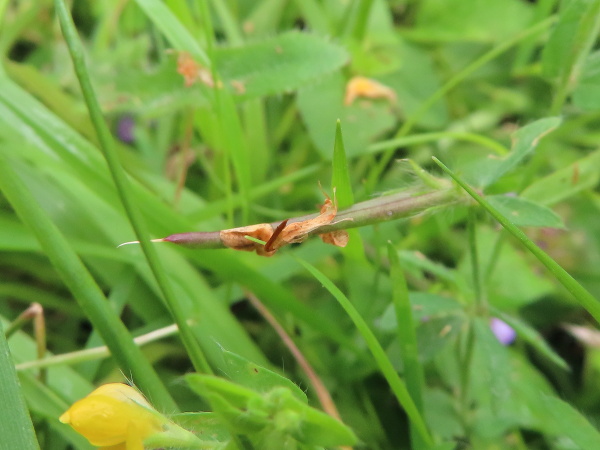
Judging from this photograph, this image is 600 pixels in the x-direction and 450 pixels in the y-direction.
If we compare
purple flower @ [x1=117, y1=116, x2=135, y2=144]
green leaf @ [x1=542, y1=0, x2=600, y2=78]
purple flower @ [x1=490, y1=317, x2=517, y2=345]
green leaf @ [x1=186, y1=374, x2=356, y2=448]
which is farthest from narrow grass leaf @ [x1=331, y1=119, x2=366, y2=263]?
purple flower @ [x1=117, y1=116, x2=135, y2=144]

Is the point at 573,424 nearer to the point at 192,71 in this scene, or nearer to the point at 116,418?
the point at 116,418

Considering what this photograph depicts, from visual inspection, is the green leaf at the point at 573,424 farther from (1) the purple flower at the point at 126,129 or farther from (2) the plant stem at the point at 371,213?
(1) the purple flower at the point at 126,129

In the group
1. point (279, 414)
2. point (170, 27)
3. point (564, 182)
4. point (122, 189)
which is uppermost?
point (170, 27)

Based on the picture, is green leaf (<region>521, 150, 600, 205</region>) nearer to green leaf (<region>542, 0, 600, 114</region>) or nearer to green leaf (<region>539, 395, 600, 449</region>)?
green leaf (<region>542, 0, 600, 114</region>)

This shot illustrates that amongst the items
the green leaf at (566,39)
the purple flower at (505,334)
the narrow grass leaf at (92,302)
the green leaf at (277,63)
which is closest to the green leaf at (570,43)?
the green leaf at (566,39)

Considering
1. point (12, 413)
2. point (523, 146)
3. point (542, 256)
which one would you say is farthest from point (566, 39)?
point (12, 413)

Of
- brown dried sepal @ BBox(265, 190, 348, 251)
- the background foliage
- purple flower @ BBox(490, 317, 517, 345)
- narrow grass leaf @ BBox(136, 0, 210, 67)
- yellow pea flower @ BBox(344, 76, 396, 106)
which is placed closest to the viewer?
brown dried sepal @ BBox(265, 190, 348, 251)

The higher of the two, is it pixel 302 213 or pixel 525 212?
pixel 525 212

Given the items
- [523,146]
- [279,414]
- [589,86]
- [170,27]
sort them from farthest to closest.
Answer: [170,27], [589,86], [523,146], [279,414]
